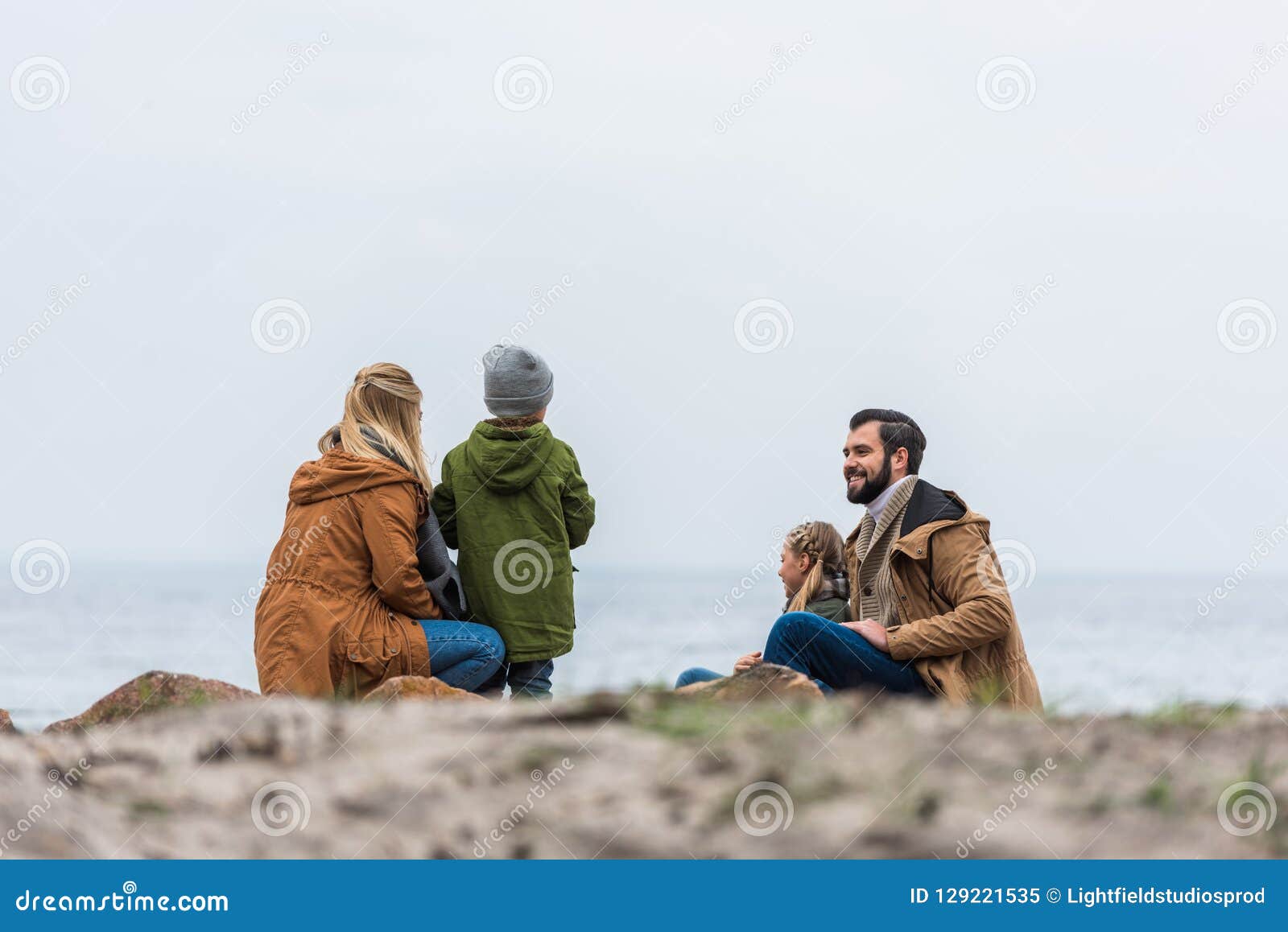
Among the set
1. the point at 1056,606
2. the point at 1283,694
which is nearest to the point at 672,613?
the point at 1056,606

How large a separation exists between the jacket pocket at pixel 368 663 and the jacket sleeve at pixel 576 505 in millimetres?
925

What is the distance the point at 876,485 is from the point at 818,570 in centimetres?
59

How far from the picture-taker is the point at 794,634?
221 inches

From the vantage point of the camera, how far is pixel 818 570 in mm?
6305

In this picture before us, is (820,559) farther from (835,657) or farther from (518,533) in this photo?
(518,533)

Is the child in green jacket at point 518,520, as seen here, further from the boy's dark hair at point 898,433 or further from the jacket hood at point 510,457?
the boy's dark hair at point 898,433

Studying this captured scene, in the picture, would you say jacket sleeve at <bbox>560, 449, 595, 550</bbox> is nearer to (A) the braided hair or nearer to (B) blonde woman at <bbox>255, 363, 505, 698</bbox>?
(B) blonde woman at <bbox>255, 363, 505, 698</bbox>

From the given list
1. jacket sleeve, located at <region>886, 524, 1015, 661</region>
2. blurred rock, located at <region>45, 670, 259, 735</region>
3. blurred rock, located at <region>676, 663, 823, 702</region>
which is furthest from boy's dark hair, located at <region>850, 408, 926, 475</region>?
blurred rock, located at <region>45, 670, 259, 735</region>

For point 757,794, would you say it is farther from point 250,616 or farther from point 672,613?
point 672,613

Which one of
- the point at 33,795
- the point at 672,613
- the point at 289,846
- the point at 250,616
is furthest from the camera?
the point at 672,613

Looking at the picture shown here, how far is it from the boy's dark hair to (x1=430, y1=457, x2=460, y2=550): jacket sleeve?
175 centimetres

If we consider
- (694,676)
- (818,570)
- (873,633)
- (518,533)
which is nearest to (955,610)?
(873,633)

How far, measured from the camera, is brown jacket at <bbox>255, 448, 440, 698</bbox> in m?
5.70

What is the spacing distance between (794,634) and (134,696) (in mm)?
2578
